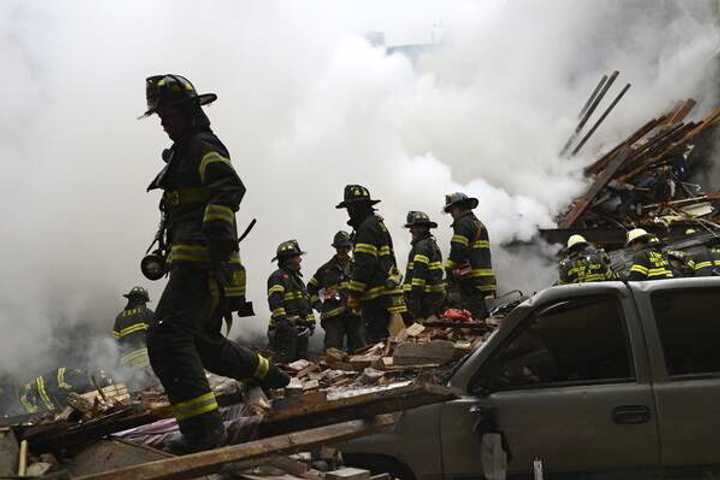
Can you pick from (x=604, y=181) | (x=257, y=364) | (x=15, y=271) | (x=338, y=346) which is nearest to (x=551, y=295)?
(x=257, y=364)

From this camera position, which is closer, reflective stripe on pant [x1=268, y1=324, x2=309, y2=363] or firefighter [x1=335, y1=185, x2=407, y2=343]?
firefighter [x1=335, y1=185, x2=407, y2=343]

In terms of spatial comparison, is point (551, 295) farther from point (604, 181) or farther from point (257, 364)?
point (604, 181)

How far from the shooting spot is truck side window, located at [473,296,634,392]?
319cm

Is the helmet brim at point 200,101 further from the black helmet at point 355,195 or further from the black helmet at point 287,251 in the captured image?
the black helmet at point 287,251

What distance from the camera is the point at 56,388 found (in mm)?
7820

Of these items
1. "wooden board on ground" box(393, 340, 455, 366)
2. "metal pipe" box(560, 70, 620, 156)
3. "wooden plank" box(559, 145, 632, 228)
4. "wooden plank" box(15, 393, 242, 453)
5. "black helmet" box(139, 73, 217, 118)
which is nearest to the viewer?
"wooden plank" box(15, 393, 242, 453)

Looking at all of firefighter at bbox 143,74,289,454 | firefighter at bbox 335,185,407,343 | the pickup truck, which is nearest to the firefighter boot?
firefighter at bbox 143,74,289,454

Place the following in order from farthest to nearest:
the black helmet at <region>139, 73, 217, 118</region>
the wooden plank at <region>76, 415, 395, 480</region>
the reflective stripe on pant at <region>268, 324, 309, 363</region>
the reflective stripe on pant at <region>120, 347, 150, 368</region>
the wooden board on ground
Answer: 1. the reflective stripe on pant at <region>268, 324, 309, 363</region>
2. the reflective stripe on pant at <region>120, 347, 150, 368</region>
3. the wooden board on ground
4. the black helmet at <region>139, 73, 217, 118</region>
5. the wooden plank at <region>76, 415, 395, 480</region>

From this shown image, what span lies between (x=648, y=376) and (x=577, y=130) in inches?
482

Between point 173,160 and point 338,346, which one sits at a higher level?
point 173,160

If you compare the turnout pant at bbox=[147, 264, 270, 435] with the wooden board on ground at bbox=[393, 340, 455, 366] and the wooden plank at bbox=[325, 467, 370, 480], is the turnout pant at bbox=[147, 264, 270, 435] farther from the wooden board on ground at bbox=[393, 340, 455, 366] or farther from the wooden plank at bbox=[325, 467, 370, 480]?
the wooden board on ground at bbox=[393, 340, 455, 366]

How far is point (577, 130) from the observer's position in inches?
575

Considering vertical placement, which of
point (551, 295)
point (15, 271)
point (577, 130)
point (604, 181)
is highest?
point (577, 130)

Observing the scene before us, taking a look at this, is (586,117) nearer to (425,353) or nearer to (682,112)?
(682,112)
